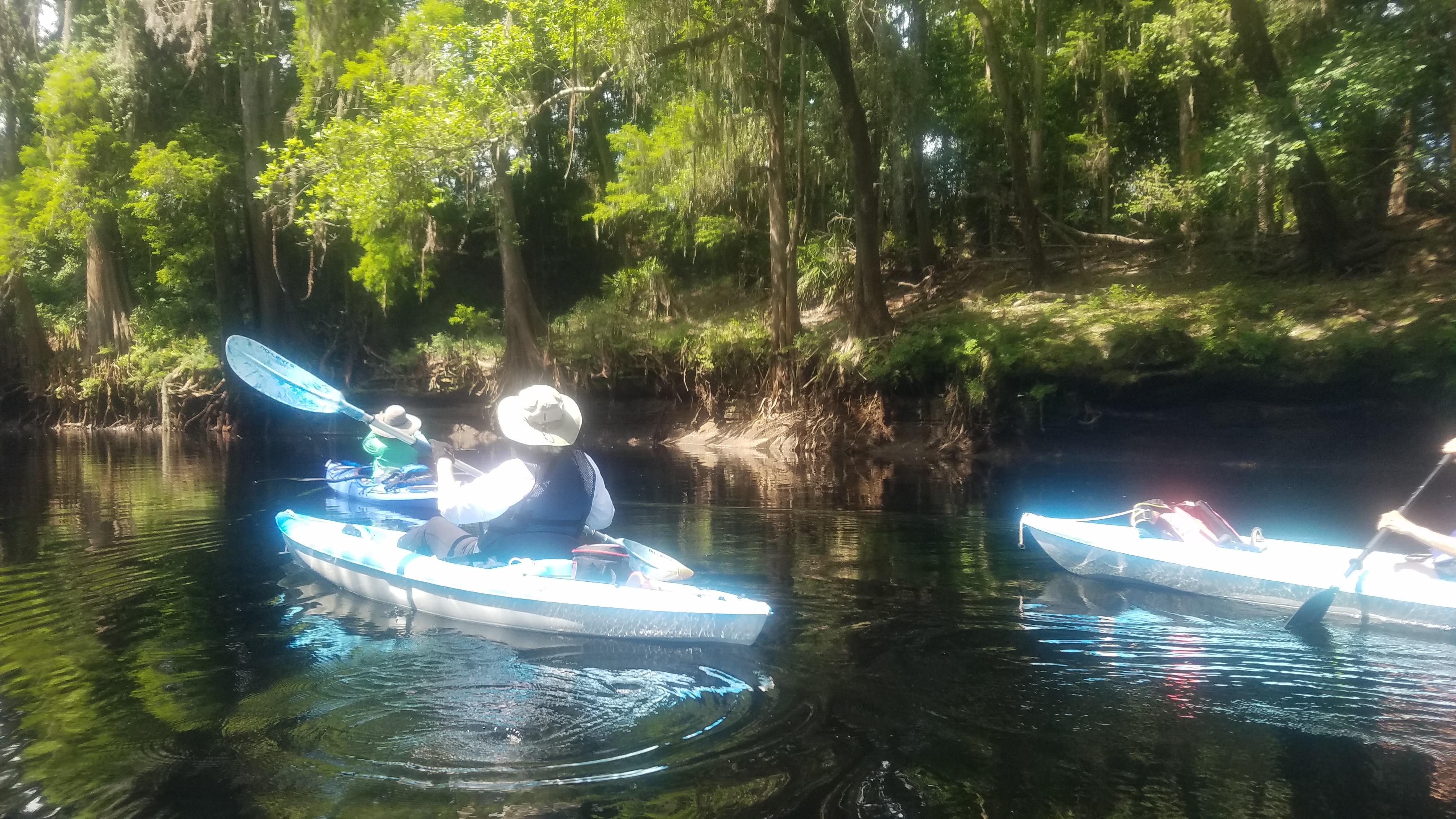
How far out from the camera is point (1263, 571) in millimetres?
6359

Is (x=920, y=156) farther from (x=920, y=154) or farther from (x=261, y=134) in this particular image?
(x=261, y=134)

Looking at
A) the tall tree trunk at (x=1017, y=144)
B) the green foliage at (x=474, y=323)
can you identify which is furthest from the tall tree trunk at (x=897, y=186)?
the green foliage at (x=474, y=323)

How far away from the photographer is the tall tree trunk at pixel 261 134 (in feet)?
64.0

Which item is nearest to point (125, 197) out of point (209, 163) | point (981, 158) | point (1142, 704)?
point (209, 163)

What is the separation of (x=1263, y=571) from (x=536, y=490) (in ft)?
15.0

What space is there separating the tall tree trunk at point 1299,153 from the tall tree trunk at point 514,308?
40.4 ft

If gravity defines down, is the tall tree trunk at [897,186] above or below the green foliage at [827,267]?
above

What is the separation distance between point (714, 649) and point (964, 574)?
2.69 m

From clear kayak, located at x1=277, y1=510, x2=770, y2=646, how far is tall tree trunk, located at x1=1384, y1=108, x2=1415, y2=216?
37.4 ft

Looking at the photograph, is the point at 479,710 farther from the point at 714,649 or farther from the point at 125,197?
the point at 125,197

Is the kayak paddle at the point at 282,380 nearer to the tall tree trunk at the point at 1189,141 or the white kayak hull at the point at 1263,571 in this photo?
the white kayak hull at the point at 1263,571

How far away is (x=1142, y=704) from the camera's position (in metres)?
4.62

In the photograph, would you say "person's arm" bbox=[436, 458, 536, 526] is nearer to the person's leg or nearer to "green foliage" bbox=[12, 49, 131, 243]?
the person's leg

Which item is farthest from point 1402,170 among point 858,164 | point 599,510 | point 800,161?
point 599,510
